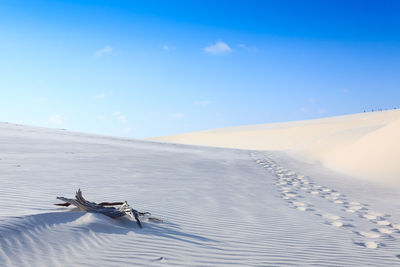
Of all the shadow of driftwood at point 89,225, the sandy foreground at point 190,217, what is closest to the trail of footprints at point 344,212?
the sandy foreground at point 190,217

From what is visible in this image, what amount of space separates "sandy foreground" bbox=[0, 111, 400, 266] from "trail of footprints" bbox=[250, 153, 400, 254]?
0.02m

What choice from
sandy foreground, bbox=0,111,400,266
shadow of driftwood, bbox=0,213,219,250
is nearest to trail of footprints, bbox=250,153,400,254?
sandy foreground, bbox=0,111,400,266

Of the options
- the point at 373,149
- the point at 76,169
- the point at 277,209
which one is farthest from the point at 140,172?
the point at 373,149

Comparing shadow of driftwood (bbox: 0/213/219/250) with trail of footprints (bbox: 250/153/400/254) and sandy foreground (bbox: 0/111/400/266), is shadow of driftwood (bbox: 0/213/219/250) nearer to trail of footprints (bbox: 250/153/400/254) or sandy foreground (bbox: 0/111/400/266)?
sandy foreground (bbox: 0/111/400/266)

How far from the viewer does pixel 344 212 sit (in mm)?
6074

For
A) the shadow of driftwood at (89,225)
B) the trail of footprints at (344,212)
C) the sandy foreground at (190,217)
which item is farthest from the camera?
the trail of footprints at (344,212)

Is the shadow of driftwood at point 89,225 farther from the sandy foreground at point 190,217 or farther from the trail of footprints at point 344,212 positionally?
the trail of footprints at point 344,212

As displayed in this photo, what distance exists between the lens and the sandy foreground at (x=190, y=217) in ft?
10.6

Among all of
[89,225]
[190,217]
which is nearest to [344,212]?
[190,217]

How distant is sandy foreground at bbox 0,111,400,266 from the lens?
10.6 feet

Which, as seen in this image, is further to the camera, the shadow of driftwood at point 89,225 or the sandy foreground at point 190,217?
the shadow of driftwood at point 89,225

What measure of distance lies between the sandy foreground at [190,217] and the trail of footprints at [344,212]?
0.02 metres

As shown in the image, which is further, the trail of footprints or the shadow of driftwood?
the trail of footprints

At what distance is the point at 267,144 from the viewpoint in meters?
38.1
